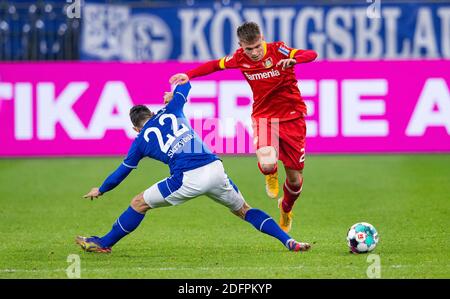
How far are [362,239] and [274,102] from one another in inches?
75.5

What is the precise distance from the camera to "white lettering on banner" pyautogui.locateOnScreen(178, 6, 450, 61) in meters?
20.2

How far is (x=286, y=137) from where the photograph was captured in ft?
35.1

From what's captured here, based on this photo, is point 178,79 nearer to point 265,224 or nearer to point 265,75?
point 265,75

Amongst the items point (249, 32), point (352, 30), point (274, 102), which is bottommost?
point (274, 102)

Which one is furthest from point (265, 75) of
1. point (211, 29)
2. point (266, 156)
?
point (211, 29)

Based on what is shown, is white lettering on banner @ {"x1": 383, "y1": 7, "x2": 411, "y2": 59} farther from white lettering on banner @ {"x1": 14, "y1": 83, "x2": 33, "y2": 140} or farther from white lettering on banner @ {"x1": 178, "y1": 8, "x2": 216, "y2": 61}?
white lettering on banner @ {"x1": 14, "y1": 83, "x2": 33, "y2": 140}

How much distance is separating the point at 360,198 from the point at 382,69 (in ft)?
12.9

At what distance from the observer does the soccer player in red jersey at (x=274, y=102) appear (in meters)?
10.1

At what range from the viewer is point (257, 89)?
1052 centimetres

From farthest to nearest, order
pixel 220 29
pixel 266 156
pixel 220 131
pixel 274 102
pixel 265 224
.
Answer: pixel 220 29 < pixel 220 131 < pixel 274 102 < pixel 266 156 < pixel 265 224

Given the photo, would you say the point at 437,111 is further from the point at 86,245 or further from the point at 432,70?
the point at 86,245

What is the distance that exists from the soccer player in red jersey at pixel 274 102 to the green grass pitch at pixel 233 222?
2.34ft

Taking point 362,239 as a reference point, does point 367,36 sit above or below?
above
